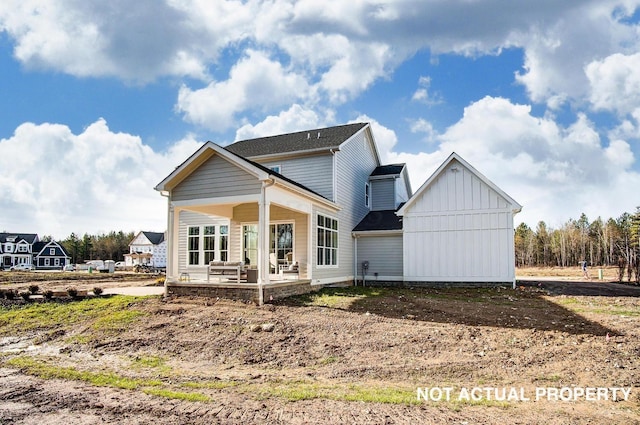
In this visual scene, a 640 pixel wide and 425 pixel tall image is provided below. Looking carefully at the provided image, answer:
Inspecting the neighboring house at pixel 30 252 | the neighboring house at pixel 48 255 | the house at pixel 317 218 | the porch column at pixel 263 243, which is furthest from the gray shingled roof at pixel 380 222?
the neighboring house at pixel 48 255

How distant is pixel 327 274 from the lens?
16516 mm

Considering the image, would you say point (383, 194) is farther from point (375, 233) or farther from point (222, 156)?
point (222, 156)

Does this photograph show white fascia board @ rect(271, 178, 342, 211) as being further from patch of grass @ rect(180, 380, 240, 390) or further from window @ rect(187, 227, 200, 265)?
patch of grass @ rect(180, 380, 240, 390)

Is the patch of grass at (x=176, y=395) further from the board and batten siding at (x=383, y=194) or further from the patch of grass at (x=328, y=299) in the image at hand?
the board and batten siding at (x=383, y=194)

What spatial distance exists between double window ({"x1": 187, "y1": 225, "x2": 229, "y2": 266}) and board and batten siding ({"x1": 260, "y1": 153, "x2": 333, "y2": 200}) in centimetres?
384

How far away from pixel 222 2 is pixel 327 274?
33.9 ft

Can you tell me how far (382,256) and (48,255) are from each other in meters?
75.2

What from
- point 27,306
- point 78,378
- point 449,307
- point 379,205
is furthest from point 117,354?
point 379,205

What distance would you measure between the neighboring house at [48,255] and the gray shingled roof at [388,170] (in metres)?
70.7

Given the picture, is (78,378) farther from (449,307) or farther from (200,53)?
A: (200,53)

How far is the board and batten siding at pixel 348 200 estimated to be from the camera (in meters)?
16.8

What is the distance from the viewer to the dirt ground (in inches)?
189

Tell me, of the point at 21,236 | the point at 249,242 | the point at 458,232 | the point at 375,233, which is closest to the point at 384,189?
the point at 375,233

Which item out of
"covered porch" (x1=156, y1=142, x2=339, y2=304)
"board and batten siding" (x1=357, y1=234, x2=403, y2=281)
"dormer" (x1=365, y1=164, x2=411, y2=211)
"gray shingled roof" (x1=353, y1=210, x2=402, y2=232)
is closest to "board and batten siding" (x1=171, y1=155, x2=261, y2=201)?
"covered porch" (x1=156, y1=142, x2=339, y2=304)
